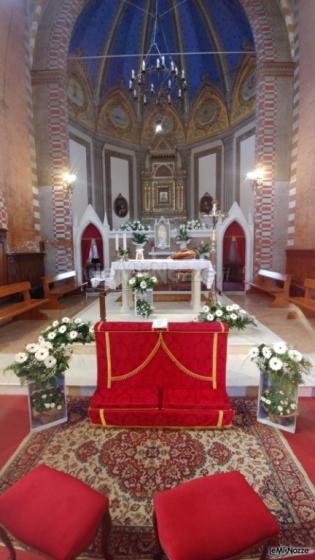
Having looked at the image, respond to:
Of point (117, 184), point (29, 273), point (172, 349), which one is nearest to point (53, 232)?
point (29, 273)

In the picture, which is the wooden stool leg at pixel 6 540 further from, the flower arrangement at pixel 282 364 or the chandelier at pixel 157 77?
the chandelier at pixel 157 77

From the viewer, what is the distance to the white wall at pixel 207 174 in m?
15.5

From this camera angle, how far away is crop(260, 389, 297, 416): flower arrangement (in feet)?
10.2

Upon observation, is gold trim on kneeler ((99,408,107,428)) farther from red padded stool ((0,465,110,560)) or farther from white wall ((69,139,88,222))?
white wall ((69,139,88,222))

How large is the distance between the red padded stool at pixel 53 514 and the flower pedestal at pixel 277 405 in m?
2.04

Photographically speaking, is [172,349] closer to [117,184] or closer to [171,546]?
[171,546]

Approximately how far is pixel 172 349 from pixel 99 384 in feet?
2.98

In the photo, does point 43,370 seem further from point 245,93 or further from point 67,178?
point 245,93

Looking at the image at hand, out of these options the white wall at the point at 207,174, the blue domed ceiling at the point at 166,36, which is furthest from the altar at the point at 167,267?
the blue domed ceiling at the point at 166,36

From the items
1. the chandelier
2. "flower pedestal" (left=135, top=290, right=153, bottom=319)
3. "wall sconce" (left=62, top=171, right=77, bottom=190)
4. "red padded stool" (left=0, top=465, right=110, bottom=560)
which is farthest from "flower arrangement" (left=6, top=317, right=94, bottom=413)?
"wall sconce" (left=62, top=171, right=77, bottom=190)

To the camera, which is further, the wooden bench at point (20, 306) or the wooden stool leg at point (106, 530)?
the wooden bench at point (20, 306)

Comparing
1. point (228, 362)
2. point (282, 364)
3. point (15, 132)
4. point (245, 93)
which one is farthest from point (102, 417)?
point (245, 93)

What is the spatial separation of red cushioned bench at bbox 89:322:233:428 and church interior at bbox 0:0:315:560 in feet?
0.07

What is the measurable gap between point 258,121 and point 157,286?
658 cm
